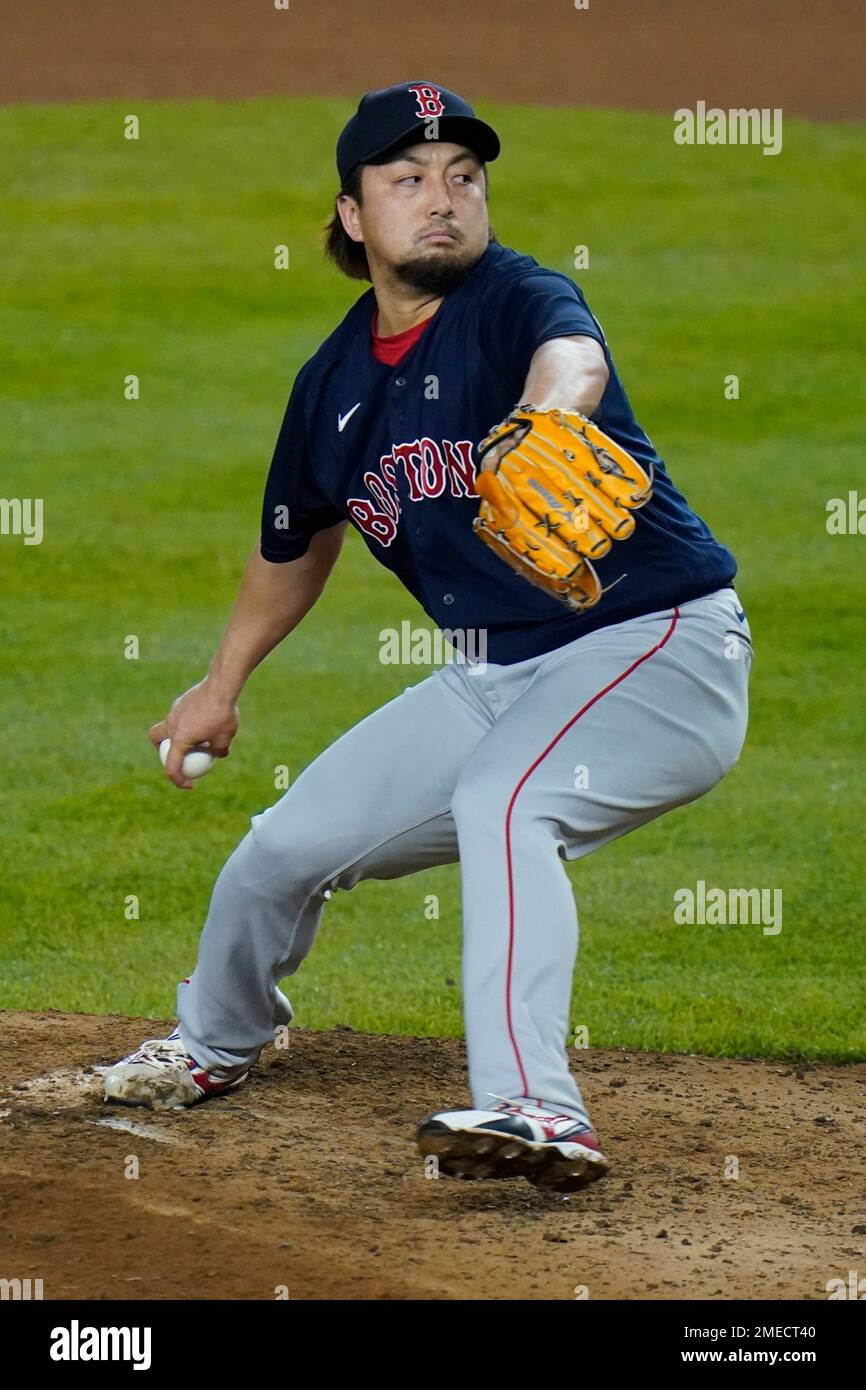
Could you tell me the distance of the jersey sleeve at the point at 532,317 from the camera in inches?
139

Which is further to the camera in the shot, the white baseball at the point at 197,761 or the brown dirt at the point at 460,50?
the brown dirt at the point at 460,50

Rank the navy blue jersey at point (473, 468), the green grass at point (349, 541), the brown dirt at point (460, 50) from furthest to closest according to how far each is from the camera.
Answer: the brown dirt at point (460, 50)
the green grass at point (349, 541)
the navy blue jersey at point (473, 468)

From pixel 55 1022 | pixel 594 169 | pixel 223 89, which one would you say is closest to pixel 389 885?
pixel 55 1022

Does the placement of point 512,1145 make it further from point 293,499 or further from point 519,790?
point 293,499

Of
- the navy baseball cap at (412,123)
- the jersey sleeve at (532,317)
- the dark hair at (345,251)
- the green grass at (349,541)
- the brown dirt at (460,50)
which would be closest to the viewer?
the jersey sleeve at (532,317)

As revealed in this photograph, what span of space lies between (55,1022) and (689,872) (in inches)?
98.7

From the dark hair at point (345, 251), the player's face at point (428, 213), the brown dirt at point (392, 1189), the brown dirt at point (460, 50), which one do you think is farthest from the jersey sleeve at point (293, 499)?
the brown dirt at point (460, 50)

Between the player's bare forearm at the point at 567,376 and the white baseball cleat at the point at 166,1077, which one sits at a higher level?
the player's bare forearm at the point at 567,376

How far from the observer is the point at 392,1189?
3768 millimetres

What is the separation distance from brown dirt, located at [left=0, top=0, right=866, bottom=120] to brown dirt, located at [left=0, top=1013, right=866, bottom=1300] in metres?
18.8

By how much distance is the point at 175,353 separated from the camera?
49.6 ft

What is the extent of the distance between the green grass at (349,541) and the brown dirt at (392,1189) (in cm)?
55

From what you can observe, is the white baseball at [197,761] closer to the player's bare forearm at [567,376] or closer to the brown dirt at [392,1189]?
the brown dirt at [392,1189]

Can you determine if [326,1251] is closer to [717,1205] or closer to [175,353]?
[717,1205]
